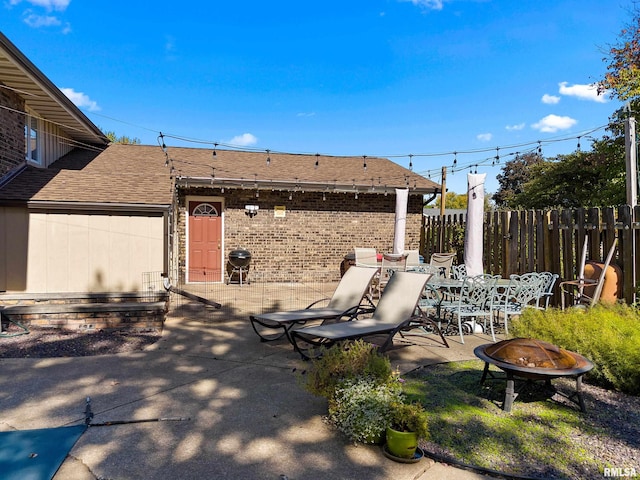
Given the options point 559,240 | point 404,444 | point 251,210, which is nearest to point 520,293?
point 559,240

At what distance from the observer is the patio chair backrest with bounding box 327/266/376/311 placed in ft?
22.6

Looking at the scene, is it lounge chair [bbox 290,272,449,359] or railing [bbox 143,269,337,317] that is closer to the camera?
lounge chair [bbox 290,272,449,359]

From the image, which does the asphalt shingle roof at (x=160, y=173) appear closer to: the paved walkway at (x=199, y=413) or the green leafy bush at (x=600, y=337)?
the paved walkway at (x=199, y=413)

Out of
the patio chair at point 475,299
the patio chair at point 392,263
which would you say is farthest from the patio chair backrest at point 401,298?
the patio chair at point 392,263

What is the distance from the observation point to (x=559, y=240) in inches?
313

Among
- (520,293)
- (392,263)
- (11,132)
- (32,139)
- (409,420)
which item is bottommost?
(409,420)

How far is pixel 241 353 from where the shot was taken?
5660mm

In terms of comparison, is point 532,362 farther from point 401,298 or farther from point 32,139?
point 32,139

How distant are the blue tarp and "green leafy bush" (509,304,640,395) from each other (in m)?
4.51

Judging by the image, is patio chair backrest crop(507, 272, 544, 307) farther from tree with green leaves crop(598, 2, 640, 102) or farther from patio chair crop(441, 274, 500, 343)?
tree with green leaves crop(598, 2, 640, 102)

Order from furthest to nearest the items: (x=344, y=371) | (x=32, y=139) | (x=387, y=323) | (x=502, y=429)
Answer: (x=32, y=139) → (x=387, y=323) → (x=344, y=371) → (x=502, y=429)

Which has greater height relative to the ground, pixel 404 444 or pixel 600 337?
pixel 600 337

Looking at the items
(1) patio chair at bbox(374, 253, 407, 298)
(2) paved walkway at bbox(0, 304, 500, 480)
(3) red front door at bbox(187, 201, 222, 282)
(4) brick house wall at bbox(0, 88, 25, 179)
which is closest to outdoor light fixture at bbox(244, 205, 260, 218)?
(3) red front door at bbox(187, 201, 222, 282)

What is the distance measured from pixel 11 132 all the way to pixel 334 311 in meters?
7.20
